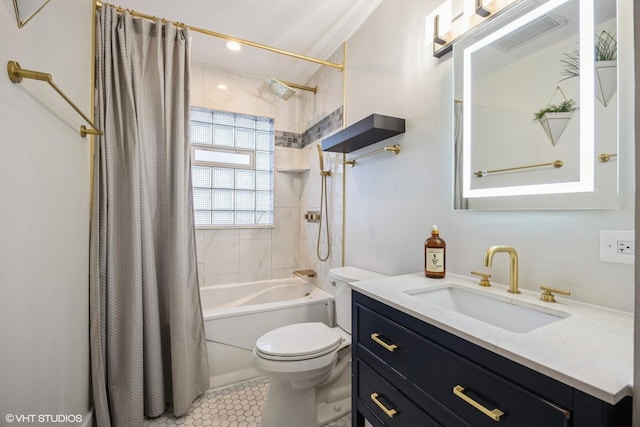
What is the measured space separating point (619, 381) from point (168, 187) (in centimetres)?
195

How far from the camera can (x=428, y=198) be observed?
4.82ft

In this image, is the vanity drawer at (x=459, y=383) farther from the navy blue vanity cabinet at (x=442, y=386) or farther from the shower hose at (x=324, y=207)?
the shower hose at (x=324, y=207)

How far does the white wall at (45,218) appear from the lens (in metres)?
0.78

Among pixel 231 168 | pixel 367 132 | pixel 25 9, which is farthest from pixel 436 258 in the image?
pixel 231 168

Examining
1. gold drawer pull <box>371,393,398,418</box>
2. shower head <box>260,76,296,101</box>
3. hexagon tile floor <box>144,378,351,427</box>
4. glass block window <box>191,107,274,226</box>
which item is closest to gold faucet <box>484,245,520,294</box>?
gold drawer pull <box>371,393,398,418</box>

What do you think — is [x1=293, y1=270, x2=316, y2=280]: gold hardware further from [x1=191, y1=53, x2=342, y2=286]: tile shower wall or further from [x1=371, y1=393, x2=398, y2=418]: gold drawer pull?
[x1=371, y1=393, x2=398, y2=418]: gold drawer pull

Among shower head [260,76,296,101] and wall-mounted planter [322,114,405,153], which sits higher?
shower head [260,76,296,101]

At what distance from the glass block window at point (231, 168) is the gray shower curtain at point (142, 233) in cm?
100

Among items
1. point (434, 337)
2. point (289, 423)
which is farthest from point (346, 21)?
point (289, 423)

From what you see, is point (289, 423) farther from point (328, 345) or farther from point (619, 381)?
point (619, 381)

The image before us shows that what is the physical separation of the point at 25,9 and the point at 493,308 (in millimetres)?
1767

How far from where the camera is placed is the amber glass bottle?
4.16ft

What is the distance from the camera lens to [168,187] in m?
1.71

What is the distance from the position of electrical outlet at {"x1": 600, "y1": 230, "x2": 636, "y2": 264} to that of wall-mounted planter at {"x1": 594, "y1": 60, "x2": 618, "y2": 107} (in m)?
0.40
